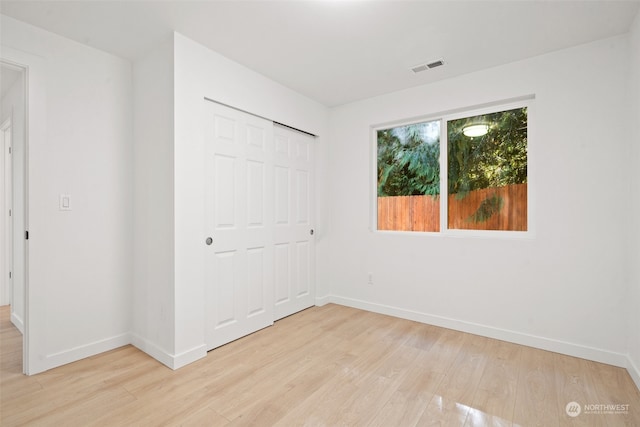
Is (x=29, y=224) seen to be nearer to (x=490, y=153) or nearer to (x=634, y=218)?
(x=490, y=153)

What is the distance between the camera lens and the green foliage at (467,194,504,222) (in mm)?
3004

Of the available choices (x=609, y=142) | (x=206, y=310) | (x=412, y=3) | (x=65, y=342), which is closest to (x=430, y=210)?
(x=609, y=142)

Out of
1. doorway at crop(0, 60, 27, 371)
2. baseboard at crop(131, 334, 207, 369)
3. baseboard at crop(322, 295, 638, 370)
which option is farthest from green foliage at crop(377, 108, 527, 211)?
doorway at crop(0, 60, 27, 371)

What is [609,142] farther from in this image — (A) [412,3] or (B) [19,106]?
(B) [19,106]

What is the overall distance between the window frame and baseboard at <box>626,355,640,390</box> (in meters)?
1.09

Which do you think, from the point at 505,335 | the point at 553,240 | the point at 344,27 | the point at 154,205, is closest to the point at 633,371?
the point at 505,335

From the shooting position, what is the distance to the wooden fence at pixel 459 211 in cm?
290

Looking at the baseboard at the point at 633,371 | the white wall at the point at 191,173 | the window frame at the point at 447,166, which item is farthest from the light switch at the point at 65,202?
the baseboard at the point at 633,371

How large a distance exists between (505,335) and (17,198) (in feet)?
15.7

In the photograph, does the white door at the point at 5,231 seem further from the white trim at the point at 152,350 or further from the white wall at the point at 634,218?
the white wall at the point at 634,218

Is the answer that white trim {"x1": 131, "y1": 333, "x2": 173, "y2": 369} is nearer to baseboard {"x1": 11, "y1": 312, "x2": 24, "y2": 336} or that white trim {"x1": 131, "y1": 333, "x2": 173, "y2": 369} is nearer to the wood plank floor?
the wood plank floor

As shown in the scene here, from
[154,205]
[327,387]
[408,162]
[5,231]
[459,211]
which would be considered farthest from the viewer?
[5,231]

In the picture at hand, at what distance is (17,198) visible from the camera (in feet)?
9.69

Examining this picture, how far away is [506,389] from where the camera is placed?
2.06 meters
